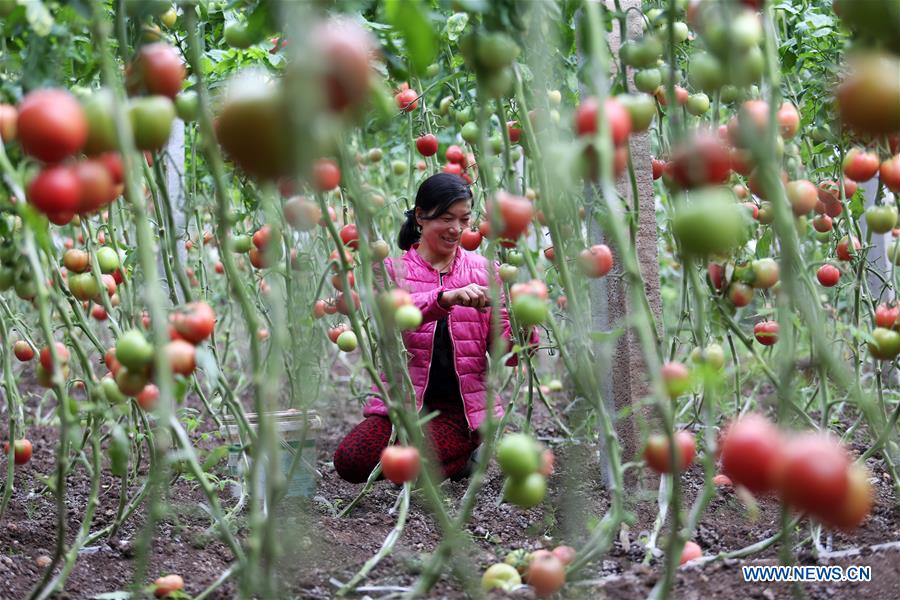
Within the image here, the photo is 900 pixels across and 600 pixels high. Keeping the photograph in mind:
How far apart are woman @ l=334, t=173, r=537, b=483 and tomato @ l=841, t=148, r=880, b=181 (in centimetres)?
101

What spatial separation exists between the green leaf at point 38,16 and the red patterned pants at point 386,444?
1.47 meters

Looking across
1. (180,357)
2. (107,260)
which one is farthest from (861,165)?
(107,260)

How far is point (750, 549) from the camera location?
149cm

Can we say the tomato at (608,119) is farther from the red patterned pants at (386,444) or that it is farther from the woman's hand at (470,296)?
the red patterned pants at (386,444)

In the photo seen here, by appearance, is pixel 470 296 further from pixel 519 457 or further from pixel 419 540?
pixel 519 457

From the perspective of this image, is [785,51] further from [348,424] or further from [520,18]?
[348,424]

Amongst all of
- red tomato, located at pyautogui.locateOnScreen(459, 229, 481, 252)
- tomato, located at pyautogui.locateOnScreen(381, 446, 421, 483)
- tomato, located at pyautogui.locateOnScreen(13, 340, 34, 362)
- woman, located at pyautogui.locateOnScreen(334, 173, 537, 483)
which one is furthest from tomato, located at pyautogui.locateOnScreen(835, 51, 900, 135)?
tomato, located at pyautogui.locateOnScreen(13, 340, 34, 362)

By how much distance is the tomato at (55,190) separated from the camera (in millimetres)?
916

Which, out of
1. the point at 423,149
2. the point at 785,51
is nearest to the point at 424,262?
the point at 423,149

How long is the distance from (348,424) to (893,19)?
300 cm

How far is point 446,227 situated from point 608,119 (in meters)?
1.32

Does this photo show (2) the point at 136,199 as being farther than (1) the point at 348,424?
No

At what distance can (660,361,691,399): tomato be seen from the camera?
3.25 ft

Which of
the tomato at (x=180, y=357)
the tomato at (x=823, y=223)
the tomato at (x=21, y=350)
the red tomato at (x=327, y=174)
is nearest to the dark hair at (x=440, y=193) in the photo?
the tomato at (x=823, y=223)
